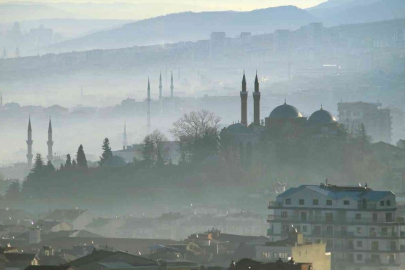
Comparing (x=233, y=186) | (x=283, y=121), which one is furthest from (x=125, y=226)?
(x=283, y=121)

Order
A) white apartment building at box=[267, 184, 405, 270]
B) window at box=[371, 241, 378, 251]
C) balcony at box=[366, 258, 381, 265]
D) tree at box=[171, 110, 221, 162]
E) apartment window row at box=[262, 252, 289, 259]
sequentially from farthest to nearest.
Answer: tree at box=[171, 110, 221, 162] → window at box=[371, 241, 378, 251] → white apartment building at box=[267, 184, 405, 270] → balcony at box=[366, 258, 381, 265] → apartment window row at box=[262, 252, 289, 259]

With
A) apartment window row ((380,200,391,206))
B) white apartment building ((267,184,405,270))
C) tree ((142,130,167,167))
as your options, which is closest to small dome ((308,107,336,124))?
tree ((142,130,167,167))

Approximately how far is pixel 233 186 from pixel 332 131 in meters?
11.5

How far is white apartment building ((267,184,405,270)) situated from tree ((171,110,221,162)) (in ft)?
237

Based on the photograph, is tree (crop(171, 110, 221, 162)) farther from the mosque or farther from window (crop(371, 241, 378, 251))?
window (crop(371, 241, 378, 251))

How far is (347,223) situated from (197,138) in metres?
81.5

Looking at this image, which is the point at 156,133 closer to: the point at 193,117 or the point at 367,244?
the point at 193,117

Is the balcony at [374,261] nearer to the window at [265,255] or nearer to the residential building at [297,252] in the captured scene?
the residential building at [297,252]

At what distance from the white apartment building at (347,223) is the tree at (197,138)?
72156mm

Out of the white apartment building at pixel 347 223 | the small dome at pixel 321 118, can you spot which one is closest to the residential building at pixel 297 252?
the white apartment building at pixel 347 223

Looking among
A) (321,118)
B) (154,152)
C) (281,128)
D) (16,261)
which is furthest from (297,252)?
(154,152)

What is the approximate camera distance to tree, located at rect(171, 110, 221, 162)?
179 metres

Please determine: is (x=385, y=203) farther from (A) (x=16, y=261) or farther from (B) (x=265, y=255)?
(A) (x=16, y=261)

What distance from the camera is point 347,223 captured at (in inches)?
3976
